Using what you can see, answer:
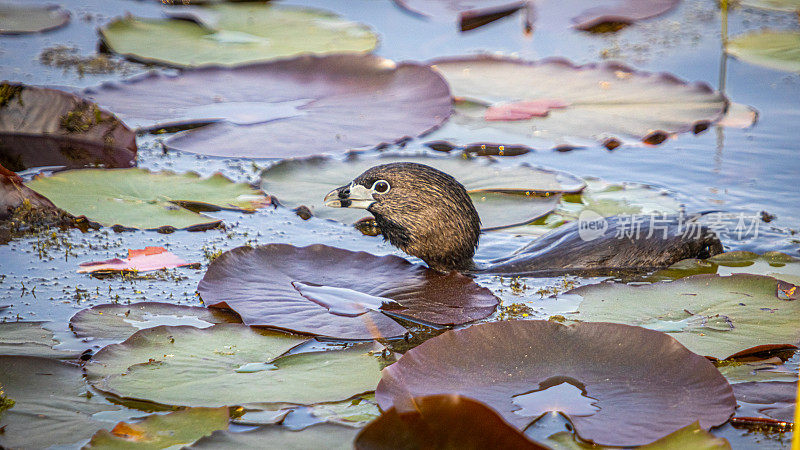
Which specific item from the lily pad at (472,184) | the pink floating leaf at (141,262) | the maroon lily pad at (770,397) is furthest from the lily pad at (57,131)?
the maroon lily pad at (770,397)

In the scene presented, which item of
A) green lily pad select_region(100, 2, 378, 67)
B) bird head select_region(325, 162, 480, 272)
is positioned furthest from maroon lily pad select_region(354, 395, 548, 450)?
green lily pad select_region(100, 2, 378, 67)

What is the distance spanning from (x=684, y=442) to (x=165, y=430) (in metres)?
1.75

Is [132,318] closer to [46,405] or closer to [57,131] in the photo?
[46,405]

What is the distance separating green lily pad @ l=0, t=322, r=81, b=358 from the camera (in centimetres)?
356

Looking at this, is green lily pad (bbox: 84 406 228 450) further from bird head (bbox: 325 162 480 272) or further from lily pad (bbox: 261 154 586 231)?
lily pad (bbox: 261 154 586 231)

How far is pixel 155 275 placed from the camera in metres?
4.58

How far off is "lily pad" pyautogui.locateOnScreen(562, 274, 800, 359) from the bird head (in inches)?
29.6

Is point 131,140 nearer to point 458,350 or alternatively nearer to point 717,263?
point 458,350

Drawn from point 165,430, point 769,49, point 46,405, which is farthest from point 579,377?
point 769,49

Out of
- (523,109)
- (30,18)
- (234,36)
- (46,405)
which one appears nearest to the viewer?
(46,405)

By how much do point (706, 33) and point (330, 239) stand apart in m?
5.25

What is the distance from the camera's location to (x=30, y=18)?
8617mm

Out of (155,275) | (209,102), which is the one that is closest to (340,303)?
(155,275)

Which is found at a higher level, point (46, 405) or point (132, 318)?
point (46, 405)
